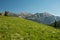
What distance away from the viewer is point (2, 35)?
19234 millimetres

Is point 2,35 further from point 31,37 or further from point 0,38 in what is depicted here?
point 31,37

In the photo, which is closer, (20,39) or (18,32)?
(20,39)

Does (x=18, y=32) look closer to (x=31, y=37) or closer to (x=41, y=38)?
(x=31, y=37)

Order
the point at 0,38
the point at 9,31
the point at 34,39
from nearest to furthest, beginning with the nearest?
the point at 0,38, the point at 34,39, the point at 9,31

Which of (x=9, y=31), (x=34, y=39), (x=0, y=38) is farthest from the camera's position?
(x=9, y=31)

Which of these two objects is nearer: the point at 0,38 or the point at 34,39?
the point at 0,38

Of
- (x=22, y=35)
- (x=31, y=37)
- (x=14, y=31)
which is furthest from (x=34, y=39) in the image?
(x=14, y=31)

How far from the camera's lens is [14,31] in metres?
21.4

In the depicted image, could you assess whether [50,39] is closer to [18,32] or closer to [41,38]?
[41,38]

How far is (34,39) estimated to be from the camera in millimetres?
19594

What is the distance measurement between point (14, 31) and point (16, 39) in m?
3.00

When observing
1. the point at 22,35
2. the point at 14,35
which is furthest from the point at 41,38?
the point at 14,35

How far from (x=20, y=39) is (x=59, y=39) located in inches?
267

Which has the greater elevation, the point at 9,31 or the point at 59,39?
the point at 9,31
